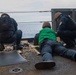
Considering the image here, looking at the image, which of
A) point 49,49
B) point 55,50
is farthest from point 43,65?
point 55,50

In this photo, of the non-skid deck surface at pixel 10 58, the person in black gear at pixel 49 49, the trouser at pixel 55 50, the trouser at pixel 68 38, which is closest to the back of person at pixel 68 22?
the trouser at pixel 68 38

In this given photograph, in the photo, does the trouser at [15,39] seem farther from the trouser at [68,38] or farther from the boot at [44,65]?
the boot at [44,65]

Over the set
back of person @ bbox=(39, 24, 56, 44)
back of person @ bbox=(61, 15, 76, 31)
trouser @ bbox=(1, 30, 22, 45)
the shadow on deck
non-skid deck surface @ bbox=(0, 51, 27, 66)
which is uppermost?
back of person @ bbox=(61, 15, 76, 31)

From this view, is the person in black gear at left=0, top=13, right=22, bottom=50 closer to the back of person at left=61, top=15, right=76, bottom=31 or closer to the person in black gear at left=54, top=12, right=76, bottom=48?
the person in black gear at left=54, top=12, right=76, bottom=48

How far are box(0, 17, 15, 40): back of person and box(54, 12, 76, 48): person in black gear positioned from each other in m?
1.07

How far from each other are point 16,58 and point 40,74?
108cm

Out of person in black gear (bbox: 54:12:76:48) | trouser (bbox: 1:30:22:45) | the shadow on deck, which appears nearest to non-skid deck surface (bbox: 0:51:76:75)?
the shadow on deck

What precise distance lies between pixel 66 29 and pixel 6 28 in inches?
57.3

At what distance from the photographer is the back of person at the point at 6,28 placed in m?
4.44

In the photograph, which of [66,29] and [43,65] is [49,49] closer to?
[43,65]

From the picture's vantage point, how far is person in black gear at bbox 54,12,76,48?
466 centimetres

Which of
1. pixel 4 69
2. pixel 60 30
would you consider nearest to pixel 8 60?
pixel 4 69

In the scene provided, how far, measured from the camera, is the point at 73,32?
4.82 metres

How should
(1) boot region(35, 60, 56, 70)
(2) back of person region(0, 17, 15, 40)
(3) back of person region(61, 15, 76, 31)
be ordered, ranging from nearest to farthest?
(1) boot region(35, 60, 56, 70), (2) back of person region(0, 17, 15, 40), (3) back of person region(61, 15, 76, 31)
